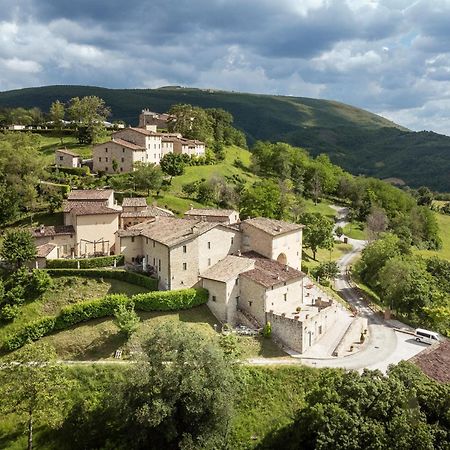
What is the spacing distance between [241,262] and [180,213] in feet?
97.1

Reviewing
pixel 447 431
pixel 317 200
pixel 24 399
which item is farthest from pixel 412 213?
pixel 24 399

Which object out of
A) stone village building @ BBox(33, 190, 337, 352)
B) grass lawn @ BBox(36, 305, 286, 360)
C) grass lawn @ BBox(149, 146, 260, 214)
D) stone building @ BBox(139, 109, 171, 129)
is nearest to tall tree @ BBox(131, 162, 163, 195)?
grass lawn @ BBox(149, 146, 260, 214)

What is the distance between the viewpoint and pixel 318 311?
5034 centimetres

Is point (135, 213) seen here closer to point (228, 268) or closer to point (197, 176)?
point (228, 268)

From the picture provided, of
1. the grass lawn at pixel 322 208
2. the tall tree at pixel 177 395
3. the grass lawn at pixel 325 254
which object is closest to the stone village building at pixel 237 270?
the tall tree at pixel 177 395

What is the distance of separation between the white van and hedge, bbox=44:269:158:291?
1126 inches

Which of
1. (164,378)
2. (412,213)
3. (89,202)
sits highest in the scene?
(89,202)

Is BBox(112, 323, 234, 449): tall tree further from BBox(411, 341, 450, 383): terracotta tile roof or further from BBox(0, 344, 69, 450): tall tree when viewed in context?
BBox(411, 341, 450, 383): terracotta tile roof

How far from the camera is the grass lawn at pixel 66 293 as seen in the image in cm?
4562

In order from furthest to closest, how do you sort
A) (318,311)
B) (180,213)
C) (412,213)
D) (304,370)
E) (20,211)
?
(412,213)
(180,213)
(20,211)
(318,311)
(304,370)

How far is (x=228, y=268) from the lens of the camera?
49.9 meters

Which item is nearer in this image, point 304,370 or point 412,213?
point 304,370

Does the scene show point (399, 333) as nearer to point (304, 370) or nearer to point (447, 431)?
point (304, 370)

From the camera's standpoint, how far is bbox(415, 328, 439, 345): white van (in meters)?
49.6
